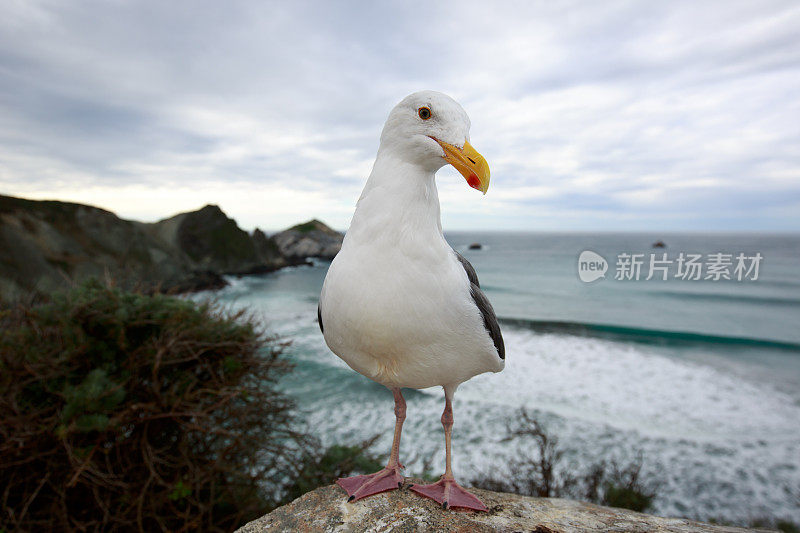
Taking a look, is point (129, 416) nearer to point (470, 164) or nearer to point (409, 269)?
point (409, 269)

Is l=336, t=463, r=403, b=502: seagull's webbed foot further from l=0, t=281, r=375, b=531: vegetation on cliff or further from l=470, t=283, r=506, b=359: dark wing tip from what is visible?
l=0, t=281, r=375, b=531: vegetation on cliff

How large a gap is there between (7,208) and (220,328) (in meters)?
11.3

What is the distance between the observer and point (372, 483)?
2883mm

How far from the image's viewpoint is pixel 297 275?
23.1 metres

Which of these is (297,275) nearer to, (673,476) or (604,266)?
(673,476)

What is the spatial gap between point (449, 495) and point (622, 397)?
1092cm

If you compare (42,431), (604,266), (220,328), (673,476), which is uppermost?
(604,266)

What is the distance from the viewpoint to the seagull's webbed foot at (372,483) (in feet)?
9.24

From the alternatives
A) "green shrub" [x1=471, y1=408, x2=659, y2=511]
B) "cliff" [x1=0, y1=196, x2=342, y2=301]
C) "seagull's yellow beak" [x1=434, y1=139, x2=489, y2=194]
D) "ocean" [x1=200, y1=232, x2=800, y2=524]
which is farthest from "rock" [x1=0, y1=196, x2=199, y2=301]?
"seagull's yellow beak" [x1=434, y1=139, x2=489, y2=194]

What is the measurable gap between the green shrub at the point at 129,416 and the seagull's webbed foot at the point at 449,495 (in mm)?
2183

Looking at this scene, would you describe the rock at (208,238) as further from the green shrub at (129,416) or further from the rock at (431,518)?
the rock at (431,518)

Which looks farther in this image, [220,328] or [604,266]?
[220,328]

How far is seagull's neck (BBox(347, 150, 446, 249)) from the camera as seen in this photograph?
2137 millimetres

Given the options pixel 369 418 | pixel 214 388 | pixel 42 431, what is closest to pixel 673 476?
pixel 369 418
